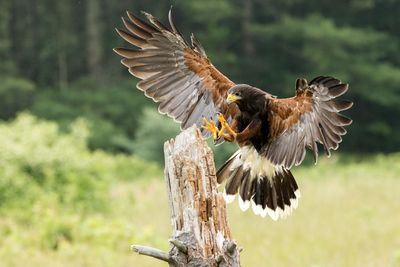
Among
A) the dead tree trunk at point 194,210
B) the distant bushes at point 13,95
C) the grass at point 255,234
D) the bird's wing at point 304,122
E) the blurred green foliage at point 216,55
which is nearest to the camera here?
the dead tree trunk at point 194,210

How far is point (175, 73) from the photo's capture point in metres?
6.38

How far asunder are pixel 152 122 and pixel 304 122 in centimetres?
2044

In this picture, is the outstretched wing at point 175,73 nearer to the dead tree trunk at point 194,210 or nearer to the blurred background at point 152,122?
the dead tree trunk at point 194,210

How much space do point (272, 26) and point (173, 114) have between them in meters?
26.8

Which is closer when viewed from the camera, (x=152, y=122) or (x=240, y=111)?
(x=240, y=111)

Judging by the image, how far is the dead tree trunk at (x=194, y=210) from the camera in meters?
4.25

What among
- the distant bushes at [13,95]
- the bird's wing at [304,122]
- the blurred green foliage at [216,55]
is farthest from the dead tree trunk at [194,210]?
the distant bushes at [13,95]

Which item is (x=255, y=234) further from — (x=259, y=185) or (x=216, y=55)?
(x=216, y=55)

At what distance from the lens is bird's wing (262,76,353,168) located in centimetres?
577

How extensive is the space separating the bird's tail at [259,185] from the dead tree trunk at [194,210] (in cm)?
181

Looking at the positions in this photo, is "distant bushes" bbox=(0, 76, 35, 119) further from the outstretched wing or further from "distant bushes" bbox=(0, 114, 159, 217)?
the outstretched wing

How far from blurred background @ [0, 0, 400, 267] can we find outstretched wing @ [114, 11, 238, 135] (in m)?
4.52

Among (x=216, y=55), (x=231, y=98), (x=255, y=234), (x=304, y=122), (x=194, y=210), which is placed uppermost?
(x=216, y=55)

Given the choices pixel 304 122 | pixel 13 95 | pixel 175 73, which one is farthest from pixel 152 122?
pixel 304 122
